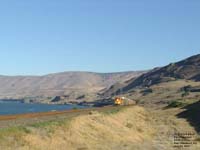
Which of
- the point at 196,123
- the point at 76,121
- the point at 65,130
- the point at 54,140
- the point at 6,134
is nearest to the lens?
the point at 6,134

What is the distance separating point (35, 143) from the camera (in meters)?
26.7

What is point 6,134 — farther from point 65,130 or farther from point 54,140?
point 65,130

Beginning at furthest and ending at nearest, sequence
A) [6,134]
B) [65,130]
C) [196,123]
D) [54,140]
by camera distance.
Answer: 1. [196,123]
2. [65,130]
3. [54,140]
4. [6,134]

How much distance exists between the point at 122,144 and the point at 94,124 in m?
5.96

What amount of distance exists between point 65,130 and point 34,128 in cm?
277

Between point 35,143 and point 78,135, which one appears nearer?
point 35,143

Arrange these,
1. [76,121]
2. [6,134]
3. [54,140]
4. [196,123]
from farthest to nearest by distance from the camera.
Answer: [196,123]
[76,121]
[54,140]
[6,134]

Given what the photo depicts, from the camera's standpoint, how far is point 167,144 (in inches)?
1316

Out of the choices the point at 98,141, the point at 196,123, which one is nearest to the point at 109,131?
the point at 98,141

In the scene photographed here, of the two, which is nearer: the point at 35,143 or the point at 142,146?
the point at 35,143

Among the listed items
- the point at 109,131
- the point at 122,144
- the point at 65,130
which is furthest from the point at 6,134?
the point at 109,131

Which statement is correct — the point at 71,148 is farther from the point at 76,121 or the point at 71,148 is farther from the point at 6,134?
the point at 76,121

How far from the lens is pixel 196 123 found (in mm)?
56438

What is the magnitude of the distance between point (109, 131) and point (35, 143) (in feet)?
36.2
